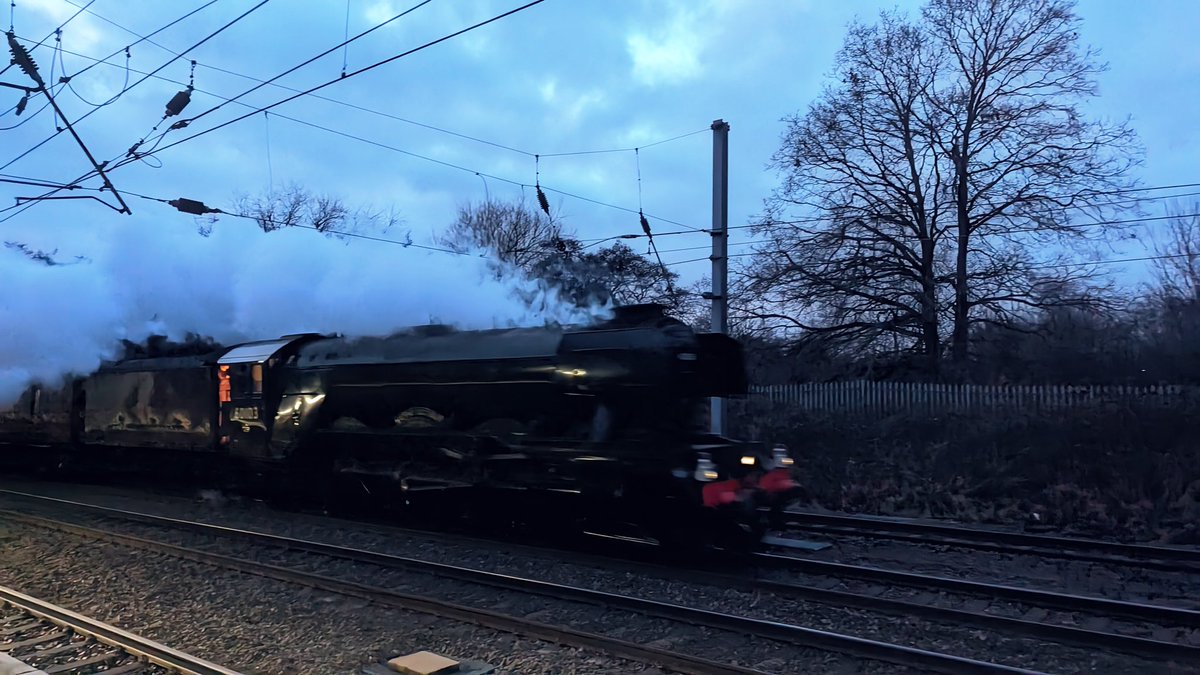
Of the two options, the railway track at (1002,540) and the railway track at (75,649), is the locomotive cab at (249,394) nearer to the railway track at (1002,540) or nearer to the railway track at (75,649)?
the railway track at (75,649)

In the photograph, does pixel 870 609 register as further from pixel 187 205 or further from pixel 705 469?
pixel 187 205

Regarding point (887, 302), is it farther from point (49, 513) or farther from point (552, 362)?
point (49, 513)

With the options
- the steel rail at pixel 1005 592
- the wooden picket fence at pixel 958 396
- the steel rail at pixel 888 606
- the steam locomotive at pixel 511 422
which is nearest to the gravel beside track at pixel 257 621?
the steel rail at pixel 888 606

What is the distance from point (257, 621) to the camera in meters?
6.90

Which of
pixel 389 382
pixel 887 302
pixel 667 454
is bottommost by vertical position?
pixel 667 454

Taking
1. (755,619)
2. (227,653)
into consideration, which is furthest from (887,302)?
(227,653)

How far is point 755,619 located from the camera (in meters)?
6.76

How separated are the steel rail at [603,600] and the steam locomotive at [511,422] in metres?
1.70

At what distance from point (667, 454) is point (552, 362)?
6.20 ft

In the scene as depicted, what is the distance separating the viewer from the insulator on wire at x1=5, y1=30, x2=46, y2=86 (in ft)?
33.0

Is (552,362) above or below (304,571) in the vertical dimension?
above

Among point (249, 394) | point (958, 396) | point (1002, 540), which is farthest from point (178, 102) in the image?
point (958, 396)

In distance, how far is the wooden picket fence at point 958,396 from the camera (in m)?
15.0

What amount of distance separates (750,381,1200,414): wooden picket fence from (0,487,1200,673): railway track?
31.3 feet
